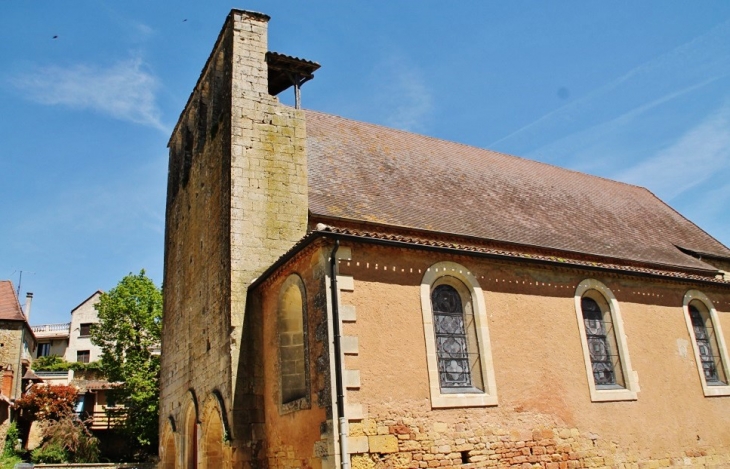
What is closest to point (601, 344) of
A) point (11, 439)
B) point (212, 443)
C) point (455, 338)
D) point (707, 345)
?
point (707, 345)

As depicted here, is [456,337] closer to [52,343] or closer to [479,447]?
[479,447]

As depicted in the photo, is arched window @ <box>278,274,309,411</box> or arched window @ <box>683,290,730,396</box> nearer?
arched window @ <box>278,274,309,411</box>

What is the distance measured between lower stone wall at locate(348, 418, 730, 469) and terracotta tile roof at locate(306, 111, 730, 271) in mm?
4141

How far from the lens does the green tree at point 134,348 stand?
2480 cm

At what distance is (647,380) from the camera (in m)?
11.6

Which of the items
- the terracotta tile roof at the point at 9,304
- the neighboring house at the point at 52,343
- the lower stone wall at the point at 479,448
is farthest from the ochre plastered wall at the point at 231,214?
the neighboring house at the point at 52,343

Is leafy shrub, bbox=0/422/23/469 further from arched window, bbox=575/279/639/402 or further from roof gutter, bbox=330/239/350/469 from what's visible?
arched window, bbox=575/279/639/402

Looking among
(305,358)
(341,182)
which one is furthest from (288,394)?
(341,182)

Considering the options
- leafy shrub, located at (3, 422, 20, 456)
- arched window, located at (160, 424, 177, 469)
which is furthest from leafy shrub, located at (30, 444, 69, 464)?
arched window, located at (160, 424, 177, 469)

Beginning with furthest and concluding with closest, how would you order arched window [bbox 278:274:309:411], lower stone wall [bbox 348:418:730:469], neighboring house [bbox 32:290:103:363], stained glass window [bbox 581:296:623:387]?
neighboring house [bbox 32:290:103:363] < stained glass window [bbox 581:296:623:387] < arched window [bbox 278:274:309:411] < lower stone wall [bbox 348:418:730:469]

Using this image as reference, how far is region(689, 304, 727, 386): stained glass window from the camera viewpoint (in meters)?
12.9

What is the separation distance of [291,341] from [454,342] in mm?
2718

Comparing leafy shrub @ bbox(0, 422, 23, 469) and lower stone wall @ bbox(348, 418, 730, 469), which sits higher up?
leafy shrub @ bbox(0, 422, 23, 469)

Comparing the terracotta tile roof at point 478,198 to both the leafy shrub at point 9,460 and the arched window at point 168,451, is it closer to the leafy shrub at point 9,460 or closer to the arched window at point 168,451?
the arched window at point 168,451
